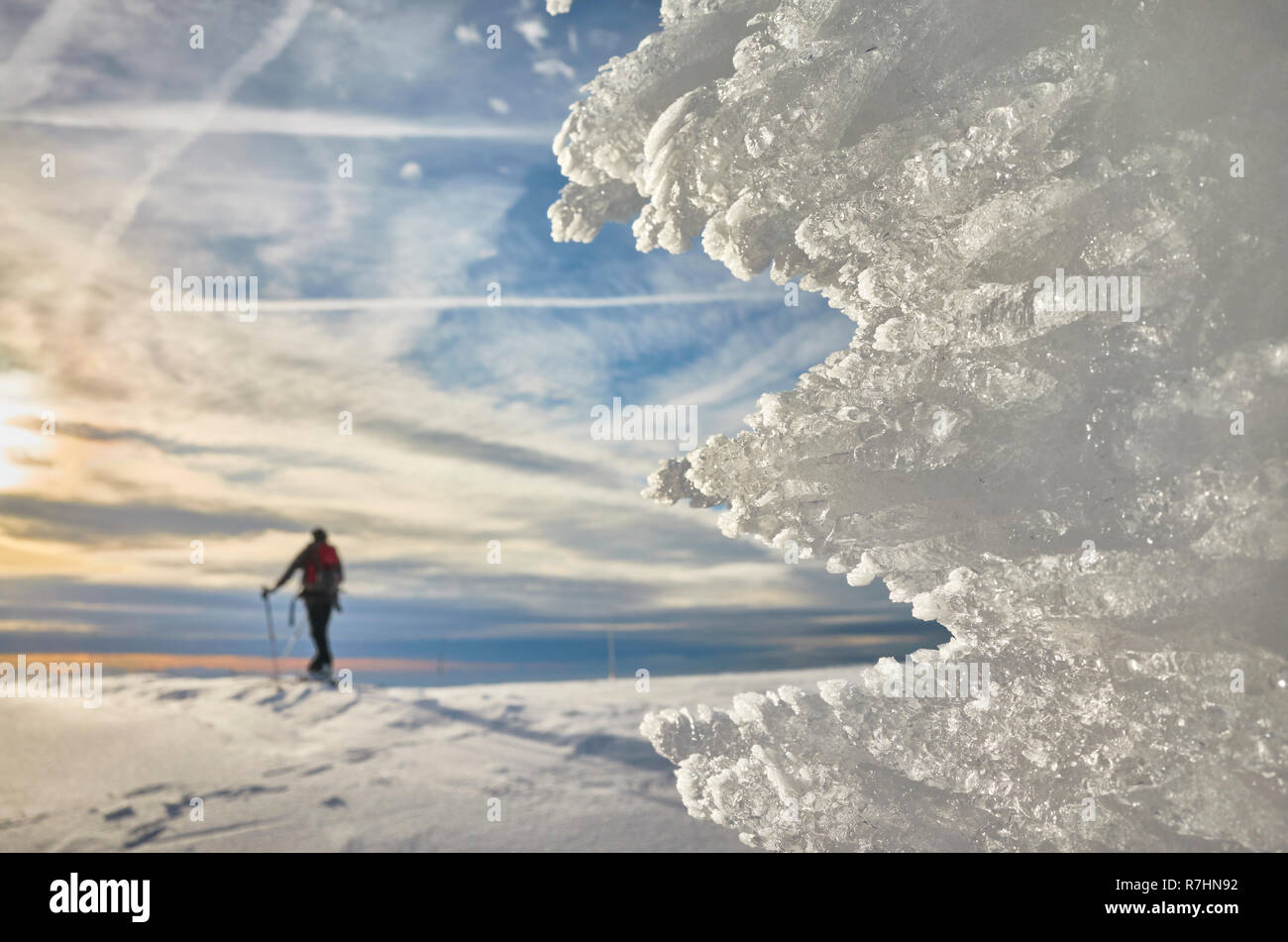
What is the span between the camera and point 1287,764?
3596 millimetres

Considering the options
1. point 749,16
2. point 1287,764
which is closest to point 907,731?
point 1287,764

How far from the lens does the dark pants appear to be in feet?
35.8

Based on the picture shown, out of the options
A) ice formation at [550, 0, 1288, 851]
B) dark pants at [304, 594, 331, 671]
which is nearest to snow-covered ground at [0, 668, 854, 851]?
dark pants at [304, 594, 331, 671]

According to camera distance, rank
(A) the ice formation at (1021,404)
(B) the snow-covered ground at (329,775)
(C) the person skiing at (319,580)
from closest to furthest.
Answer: (A) the ice formation at (1021,404) → (B) the snow-covered ground at (329,775) → (C) the person skiing at (319,580)

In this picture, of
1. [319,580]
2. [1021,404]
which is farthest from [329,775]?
[1021,404]

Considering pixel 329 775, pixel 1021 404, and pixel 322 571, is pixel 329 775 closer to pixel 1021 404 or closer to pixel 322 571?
pixel 322 571

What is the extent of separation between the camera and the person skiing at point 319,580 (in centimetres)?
1076

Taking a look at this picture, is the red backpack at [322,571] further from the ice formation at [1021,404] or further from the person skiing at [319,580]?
the ice formation at [1021,404]

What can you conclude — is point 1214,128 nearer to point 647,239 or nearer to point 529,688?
point 647,239

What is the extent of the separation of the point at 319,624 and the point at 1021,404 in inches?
400

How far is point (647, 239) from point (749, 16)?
1715mm

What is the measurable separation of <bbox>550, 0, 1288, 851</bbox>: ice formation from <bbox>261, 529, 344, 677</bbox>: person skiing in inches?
298

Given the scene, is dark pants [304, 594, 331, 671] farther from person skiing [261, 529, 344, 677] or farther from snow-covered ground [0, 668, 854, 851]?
snow-covered ground [0, 668, 854, 851]

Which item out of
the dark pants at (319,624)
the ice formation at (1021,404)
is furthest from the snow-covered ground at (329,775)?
the ice formation at (1021,404)
